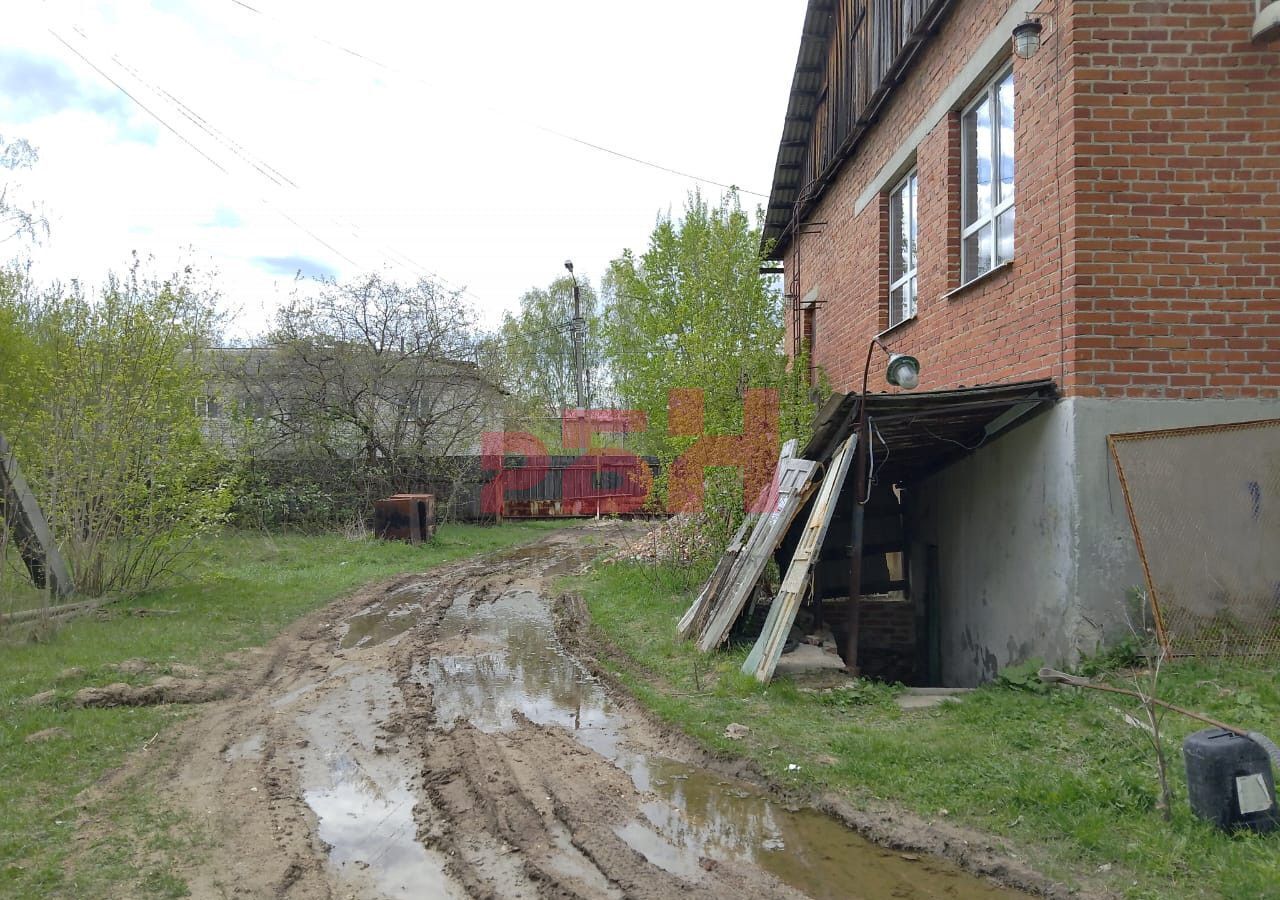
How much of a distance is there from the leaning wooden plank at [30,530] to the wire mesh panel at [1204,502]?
426 inches

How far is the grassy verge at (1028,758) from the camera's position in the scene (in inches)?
150

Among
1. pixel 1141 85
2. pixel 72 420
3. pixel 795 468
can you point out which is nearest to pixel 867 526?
pixel 795 468

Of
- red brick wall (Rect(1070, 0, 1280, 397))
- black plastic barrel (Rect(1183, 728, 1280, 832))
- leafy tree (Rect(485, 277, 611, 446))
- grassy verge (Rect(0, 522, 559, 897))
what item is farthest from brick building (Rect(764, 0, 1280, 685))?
leafy tree (Rect(485, 277, 611, 446))

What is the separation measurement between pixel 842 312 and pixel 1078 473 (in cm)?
672

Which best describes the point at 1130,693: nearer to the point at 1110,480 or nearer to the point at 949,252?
the point at 1110,480

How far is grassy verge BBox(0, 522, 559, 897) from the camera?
4277mm

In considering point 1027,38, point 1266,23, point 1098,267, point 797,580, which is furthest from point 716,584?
point 1266,23

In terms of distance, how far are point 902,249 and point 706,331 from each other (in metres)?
2.74

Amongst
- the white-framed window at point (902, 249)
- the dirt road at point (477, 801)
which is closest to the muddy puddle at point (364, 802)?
the dirt road at point (477, 801)

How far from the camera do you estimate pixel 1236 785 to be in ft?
12.7

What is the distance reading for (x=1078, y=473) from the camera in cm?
637

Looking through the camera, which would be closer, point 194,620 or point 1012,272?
point 1012,272

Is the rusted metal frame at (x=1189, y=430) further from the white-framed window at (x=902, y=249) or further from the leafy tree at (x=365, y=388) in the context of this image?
the leafy tree at (x=365, y=388)

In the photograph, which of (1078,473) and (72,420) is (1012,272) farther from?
(72,420)
